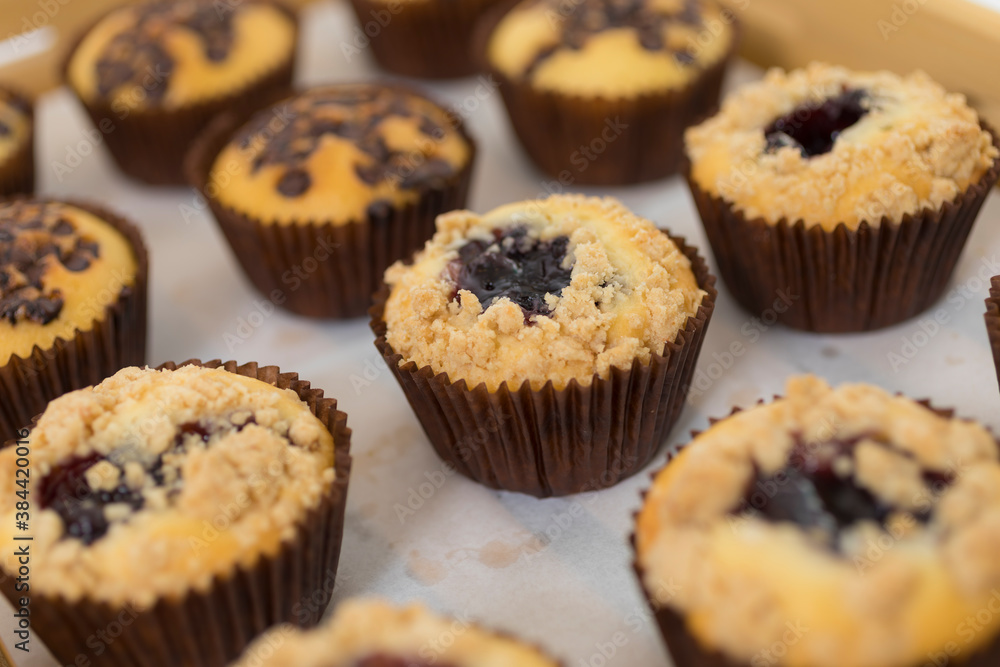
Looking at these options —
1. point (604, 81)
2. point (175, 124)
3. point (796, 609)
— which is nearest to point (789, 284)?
point (604, 81)

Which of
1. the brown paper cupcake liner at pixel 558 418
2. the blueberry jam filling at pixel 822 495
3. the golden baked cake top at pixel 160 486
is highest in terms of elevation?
the blueberry jam filling at pixel 822 495

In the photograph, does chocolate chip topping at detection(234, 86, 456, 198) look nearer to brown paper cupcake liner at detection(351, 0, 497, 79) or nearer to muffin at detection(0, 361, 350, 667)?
brown paper cupcake liner at detection(351, 0, 497, 79)

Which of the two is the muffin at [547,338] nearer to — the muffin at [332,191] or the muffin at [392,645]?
the muffin at [332,191]

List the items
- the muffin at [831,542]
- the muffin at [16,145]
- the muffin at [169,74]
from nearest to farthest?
the muffin at [831,542] → the muffin at [16,145] → the muffin at [169,74]

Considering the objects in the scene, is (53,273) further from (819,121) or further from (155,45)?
(819,121)

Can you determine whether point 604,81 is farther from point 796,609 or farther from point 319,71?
point 796,609

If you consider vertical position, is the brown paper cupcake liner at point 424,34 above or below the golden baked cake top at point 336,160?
below

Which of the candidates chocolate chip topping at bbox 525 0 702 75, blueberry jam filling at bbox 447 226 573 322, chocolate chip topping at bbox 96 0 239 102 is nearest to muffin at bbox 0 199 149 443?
chocolate chip topping at bbox 96 0 239 102

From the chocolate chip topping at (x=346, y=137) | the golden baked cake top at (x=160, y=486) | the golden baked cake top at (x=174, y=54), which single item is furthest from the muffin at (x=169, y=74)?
the golden baked cake top at (x=160, y=486)
